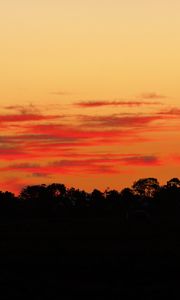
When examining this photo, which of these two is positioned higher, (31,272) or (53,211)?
(53,211)

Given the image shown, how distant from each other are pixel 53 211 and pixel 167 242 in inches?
4178

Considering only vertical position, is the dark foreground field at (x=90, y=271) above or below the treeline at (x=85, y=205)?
below

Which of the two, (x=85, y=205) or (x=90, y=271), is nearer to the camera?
(x=90, y=271)

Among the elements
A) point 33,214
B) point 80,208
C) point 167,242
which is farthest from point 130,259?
point 80,208

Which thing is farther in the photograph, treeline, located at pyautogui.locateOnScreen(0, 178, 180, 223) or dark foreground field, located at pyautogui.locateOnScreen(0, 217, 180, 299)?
treeline, located at pyautogui.locateOnScreen(0, 178, 180, 223)

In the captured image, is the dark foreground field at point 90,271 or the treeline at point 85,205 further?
the treeline at point 85,205

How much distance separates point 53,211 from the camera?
157 metres

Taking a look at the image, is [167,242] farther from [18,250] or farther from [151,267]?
[151,267]

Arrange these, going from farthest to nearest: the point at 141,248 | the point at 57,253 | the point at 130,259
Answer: the point at 141,248
the point at 57,253
the point at 130,259

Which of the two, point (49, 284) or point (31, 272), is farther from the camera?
point (31, 272)

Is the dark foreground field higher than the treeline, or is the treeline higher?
the treeline

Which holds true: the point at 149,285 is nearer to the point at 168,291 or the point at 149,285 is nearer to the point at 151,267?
the point at 168,291

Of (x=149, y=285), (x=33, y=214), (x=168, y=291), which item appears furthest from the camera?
(x=33, y=214)

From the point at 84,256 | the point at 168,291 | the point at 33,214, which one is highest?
the point at 33,214
